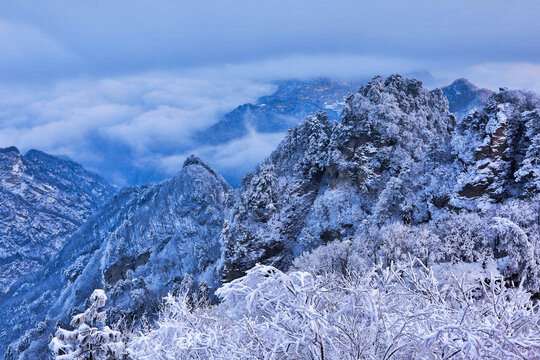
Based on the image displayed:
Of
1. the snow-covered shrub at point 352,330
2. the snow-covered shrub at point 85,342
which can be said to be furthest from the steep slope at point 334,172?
the snow-covered shrub at point 352,330

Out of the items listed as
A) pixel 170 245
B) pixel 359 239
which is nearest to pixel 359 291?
pixel 359 239

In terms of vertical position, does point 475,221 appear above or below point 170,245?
above

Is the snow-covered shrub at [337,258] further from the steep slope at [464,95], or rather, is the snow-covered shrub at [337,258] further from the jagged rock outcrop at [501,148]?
the steep slope at [464,95]

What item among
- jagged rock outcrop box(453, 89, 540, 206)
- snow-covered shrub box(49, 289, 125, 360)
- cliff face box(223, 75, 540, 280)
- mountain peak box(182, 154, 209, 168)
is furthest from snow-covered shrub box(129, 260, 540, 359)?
mountain peak box(182, 154, 209, 168)

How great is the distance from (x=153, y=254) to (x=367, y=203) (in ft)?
228

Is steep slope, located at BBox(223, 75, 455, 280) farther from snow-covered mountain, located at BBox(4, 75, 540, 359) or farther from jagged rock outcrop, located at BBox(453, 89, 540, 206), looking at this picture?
jagged rock outcrop, located at BBox(453, 89, 540, 206)

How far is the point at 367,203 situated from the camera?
5694 centimetres

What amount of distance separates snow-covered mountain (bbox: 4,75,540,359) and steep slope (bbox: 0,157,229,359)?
0.38 m

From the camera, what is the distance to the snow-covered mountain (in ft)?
126

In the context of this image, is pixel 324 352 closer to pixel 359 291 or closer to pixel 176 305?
pixel 359 291

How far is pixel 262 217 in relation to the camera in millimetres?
65750

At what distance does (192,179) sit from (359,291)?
11026 cm

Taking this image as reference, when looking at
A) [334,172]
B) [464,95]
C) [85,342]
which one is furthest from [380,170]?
[464,95]

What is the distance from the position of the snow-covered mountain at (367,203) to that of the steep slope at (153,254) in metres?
0.38
